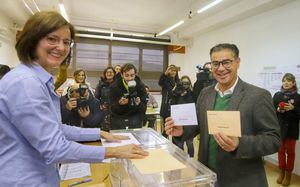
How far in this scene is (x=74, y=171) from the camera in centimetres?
130

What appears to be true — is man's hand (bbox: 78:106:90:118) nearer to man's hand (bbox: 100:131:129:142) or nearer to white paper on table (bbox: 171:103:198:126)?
man's hand (bbox: 100:131:129:142)

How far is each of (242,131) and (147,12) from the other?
15.9 feet

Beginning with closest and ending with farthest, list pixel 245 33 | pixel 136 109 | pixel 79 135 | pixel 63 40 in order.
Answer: pixel 63 40 → pixel 79 135 → pixel 136 109 → pixel 245 33

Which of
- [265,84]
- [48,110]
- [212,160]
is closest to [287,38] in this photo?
[265,84]

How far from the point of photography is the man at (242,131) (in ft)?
3.36

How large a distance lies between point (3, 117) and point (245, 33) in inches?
198

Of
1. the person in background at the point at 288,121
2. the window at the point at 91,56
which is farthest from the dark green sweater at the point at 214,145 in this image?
the window at the point at 91,56

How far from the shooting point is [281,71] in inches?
153

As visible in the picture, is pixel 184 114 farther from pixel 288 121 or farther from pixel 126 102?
pixel 288 121

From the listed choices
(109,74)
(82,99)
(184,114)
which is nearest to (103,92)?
(109,74)

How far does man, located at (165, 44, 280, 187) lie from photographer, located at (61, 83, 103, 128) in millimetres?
1318

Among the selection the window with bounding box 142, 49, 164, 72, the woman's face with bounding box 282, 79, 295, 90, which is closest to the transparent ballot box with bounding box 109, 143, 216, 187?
the woman's face with bounding box 282, 79, 295, 90

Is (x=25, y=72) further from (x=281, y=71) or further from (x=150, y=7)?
(x=150, y=7)

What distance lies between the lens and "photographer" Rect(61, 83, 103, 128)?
2.31m
